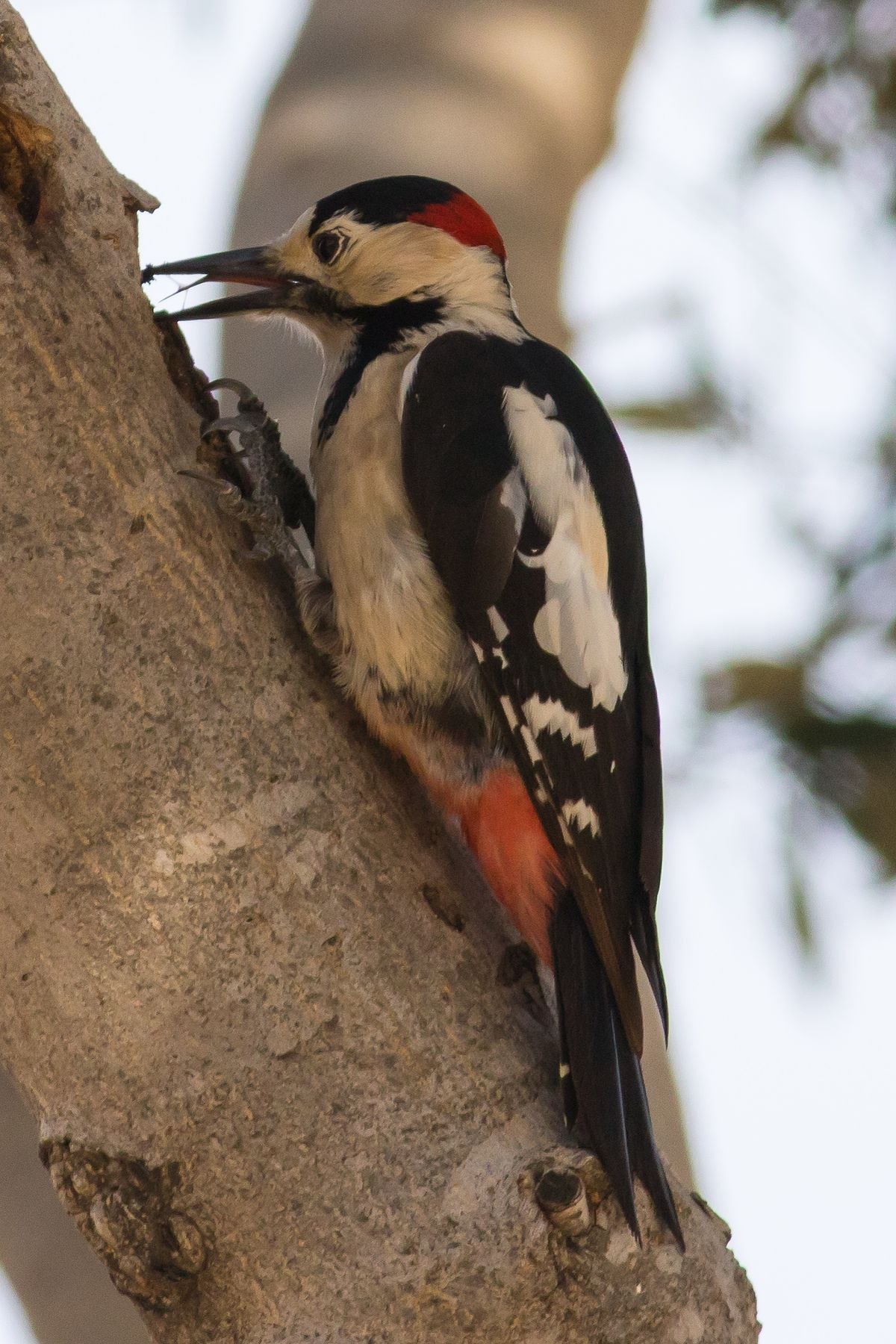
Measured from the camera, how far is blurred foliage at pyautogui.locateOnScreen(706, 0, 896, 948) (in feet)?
8.91

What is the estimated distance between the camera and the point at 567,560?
187cm

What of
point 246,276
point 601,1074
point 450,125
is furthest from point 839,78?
point 601,1074

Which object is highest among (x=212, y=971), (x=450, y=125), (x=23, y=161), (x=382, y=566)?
(x=450, y=125)

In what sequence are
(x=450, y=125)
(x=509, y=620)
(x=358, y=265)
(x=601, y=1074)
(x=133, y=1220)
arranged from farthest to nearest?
(x=450, y=125) < (x=358, y=265) < (x=509, y=620) < (x=601, y=1074) < (x=133, y=1220)

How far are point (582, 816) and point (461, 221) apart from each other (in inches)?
42.5

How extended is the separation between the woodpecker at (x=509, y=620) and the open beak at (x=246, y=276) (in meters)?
0.02

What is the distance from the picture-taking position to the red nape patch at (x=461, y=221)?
2.27 meters

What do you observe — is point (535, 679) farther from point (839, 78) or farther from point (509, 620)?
point (839, 78)

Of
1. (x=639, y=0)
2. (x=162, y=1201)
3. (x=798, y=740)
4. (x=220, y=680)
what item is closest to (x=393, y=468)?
(x=220, y=680)

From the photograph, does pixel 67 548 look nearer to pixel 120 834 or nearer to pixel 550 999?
pixel 120 834

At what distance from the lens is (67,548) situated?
1.33 meters

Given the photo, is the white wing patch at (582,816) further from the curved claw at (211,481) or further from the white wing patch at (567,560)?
the curved claw at (211,481)

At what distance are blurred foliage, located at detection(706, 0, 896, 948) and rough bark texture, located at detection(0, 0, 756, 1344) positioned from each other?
1.43 m

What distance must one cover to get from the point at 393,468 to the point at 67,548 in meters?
0.58
